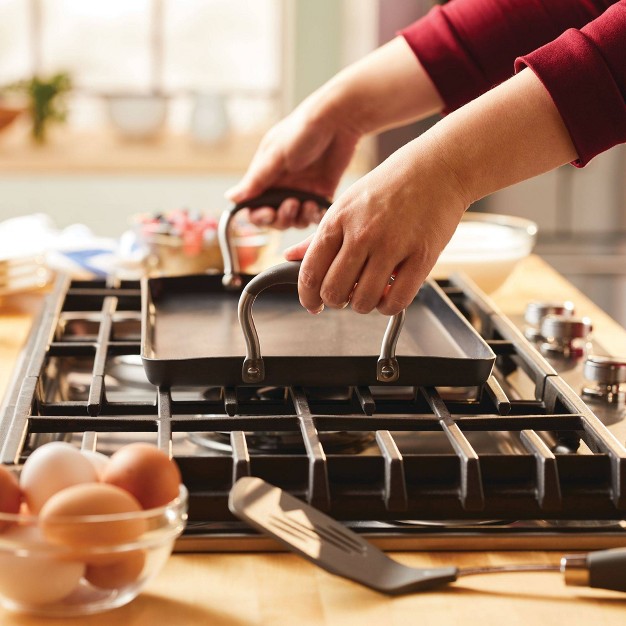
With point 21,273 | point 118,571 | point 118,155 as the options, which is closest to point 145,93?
point 118,155

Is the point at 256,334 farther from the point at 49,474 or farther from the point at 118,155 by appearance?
the point at 118,155

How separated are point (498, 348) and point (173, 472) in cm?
58

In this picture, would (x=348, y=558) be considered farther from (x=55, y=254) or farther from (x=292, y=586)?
(x=55, y=254)

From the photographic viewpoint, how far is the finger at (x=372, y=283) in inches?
31.9

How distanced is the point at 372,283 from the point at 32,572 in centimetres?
35

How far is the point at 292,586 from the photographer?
679 mm

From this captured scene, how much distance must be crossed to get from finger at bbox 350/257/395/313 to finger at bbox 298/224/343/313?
0.03 meters

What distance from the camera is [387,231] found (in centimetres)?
80

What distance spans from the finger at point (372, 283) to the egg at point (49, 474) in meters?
0.29

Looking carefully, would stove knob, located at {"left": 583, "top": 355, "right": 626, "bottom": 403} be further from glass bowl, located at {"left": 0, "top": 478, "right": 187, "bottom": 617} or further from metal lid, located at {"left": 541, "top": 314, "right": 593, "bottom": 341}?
glass bowl, located at {"left": 0, "top": 478, "right": 187, "bottom": 617}

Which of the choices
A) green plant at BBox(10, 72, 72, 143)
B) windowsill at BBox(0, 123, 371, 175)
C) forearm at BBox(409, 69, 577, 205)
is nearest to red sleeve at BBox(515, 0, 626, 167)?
forearm at BBox(409, 69, 577, 205)

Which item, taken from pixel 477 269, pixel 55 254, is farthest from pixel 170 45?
pixel 477 269

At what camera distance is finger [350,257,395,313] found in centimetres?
81

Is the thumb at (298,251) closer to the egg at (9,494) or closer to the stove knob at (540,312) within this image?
the egg at (9,494)
